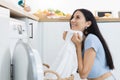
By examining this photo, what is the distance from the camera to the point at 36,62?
967 millimetres

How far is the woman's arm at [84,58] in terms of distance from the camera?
1600mm

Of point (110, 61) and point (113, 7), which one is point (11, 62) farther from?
point (113, 7)

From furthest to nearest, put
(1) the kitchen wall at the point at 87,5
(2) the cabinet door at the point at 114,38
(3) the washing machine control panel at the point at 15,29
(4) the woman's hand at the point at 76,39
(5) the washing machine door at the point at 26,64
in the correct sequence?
(1) the kitchen wall at the point at 87,5, (2) the cabinet door at the point at 114,38, (4) the woman's hand at the point at 76,39, (3) the washing machine control panel at the point at 15,29, (5) the washing machine door at the point at 26,64

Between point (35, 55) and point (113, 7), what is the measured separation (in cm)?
401

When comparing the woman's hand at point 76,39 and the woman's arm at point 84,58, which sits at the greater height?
the woman's hand at point 76,39

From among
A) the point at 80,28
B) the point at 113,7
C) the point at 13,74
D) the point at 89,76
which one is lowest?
the point at 89,76

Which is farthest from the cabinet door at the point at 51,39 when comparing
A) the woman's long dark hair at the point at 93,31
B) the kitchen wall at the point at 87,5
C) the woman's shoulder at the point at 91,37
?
the kitchen wall at the point at 87,5

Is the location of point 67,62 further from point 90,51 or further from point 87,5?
point 87,5

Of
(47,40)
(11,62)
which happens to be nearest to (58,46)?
(47,40)

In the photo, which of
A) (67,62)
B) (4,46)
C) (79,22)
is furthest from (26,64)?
(79,22)

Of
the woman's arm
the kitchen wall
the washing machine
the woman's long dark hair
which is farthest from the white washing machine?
the kitchen wall

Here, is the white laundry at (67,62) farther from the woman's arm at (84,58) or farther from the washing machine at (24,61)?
the washing machine at (24,61)

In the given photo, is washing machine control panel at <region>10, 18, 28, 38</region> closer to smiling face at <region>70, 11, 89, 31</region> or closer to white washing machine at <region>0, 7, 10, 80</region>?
white washing machine at <region>0, 7, 10, 80</region>

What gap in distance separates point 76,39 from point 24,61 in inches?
26.7
